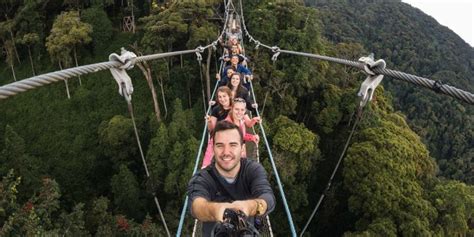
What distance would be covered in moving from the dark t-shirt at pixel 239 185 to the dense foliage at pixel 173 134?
6725 mm

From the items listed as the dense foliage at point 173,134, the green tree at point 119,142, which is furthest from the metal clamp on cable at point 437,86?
the green tree at point 119,142

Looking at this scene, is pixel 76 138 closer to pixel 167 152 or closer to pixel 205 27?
pixel 167 152

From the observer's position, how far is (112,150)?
12.8 meters

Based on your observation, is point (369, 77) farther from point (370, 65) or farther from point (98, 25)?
point (98, 25)

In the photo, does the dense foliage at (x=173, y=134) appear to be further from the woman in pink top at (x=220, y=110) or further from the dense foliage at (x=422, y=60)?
the dense foliage at (x=422, y=60)

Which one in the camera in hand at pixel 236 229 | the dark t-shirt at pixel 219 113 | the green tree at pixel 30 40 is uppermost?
the camera in hand at pixel 236 229

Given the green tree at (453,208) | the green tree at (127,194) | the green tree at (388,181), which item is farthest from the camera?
the green tree at (127,194)

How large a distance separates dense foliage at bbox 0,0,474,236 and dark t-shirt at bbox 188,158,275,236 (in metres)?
6.72

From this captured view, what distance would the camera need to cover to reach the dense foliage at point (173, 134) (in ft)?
34.6

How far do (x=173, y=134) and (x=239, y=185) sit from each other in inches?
394

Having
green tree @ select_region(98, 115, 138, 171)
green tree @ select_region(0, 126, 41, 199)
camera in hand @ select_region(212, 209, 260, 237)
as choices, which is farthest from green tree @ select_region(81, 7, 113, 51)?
camera in hand @ select_region(212, 209, 260, 237)

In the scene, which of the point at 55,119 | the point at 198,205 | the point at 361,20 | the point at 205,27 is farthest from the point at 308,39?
the point at 361,20

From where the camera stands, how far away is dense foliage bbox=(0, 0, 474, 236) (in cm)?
1053

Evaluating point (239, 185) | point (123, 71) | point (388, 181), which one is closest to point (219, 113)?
point (123, 71)
